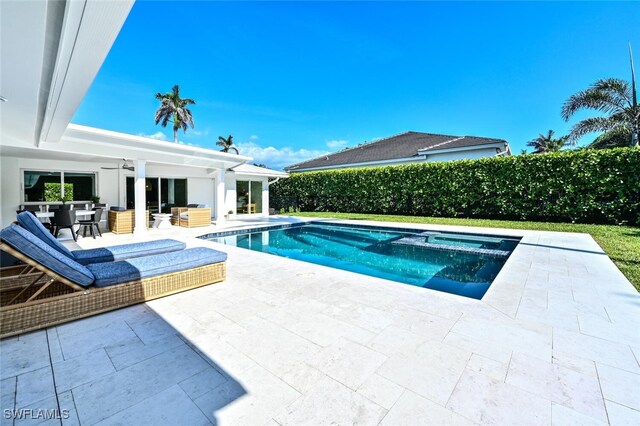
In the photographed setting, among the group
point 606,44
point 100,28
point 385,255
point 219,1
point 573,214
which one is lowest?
point 385,255

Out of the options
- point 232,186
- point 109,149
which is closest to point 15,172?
point 109,149

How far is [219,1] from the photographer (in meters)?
13.7

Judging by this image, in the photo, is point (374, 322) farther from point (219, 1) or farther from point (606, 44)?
point (606, 44)

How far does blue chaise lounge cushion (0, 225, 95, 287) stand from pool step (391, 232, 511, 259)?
29.8ft

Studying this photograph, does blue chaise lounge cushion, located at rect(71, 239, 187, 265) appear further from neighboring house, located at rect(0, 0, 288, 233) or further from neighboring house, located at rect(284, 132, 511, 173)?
neighboring house, located at rect(284, 132, 511, 173)

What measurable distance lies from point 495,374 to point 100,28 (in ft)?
17.3

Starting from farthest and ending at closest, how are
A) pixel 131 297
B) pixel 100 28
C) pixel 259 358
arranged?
pixel 131 297
pixel 100 28
pixel 259 358

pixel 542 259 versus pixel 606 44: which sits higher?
pixel 606 44

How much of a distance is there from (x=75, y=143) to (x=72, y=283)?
8106mm

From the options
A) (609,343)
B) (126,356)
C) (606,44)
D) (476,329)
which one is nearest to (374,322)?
(476,329)

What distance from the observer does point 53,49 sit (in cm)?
344

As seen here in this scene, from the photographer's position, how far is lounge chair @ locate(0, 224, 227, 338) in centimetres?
323

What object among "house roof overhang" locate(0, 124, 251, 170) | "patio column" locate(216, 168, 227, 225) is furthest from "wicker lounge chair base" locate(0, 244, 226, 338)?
"patio column" locate(216, 168, 227, 225)

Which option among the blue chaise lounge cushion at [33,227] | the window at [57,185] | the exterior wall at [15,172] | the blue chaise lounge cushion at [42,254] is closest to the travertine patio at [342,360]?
the blue chaise lounge cushion at [42,254]
